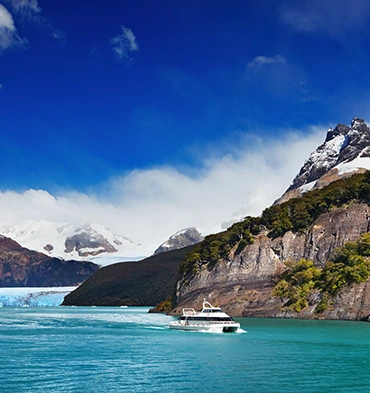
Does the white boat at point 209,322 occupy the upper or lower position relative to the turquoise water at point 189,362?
upper

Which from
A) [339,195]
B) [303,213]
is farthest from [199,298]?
[339,195]

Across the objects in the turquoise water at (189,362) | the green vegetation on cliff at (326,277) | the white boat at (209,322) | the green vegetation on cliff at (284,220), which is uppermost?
the green vegetation on cliff at (284,220)

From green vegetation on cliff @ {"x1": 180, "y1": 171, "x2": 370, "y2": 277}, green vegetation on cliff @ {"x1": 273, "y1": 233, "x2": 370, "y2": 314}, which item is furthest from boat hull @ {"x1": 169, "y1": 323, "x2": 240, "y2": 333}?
green vegetation on cliff @ {"x1": 180, "y1": 171, "x2": 370, "y2": 277}

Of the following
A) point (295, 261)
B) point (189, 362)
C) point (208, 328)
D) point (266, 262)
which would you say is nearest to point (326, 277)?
point (295, 261)

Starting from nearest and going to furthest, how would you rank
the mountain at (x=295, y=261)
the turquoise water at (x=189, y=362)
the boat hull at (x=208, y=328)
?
the turquoise water at (x=189, y=362) → the boat hull at (x=208, y=328) → the mountain at (x=295, y=261)

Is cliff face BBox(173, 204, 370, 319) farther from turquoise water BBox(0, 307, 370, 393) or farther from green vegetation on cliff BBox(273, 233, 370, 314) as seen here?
turquoise water BBox(0, 307, 370, 393)

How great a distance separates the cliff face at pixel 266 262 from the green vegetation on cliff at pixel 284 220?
2072mm

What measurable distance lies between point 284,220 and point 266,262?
13.7m

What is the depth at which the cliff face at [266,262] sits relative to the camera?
417ft

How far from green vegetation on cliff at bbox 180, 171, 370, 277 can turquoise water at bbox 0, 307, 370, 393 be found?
59.1 metres

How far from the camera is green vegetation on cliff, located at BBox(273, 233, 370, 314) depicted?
11019cm

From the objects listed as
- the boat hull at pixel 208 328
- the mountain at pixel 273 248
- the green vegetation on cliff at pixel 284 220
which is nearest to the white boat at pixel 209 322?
the boat hull at pixel 208 328

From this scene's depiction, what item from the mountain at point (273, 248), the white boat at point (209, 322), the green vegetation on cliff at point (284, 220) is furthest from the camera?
the green vegetation on cliff at point (284, 220)

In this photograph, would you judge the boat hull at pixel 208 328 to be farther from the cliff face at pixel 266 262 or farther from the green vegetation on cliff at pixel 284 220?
the green vegetation on cliff at pixel 284 220
